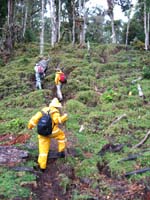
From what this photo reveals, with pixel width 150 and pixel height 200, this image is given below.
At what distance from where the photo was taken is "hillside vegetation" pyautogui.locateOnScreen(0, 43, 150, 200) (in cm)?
812

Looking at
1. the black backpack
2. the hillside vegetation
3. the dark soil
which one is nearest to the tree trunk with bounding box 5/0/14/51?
the hillside vegetation

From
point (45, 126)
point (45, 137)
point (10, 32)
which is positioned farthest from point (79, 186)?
point (10, 32)

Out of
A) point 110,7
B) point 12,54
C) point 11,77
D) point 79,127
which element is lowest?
point 79,127

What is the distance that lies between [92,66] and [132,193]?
13.2 meters

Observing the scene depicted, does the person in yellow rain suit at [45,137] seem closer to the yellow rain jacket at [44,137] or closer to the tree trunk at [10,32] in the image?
the yellow rain jacket at [44,137]

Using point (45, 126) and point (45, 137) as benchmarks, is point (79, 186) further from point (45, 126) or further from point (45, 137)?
point (45, 126)

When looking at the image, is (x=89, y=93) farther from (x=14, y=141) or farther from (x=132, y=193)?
(x=132, y=193)

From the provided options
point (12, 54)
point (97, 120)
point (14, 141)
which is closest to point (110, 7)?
point (12, 54)

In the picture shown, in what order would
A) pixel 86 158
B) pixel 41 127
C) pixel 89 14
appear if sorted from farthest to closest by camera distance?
pixel 89 14, pixel 86 158, pixel 41 127

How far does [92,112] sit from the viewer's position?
44.0 ft

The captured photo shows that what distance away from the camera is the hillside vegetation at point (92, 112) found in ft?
26.6

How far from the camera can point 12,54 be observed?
24672mm

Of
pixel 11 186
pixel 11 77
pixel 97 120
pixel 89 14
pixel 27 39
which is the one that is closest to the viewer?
pixel 11 186

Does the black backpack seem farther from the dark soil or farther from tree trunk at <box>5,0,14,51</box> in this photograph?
tree trunk at <box>5,0,14,51</box>
